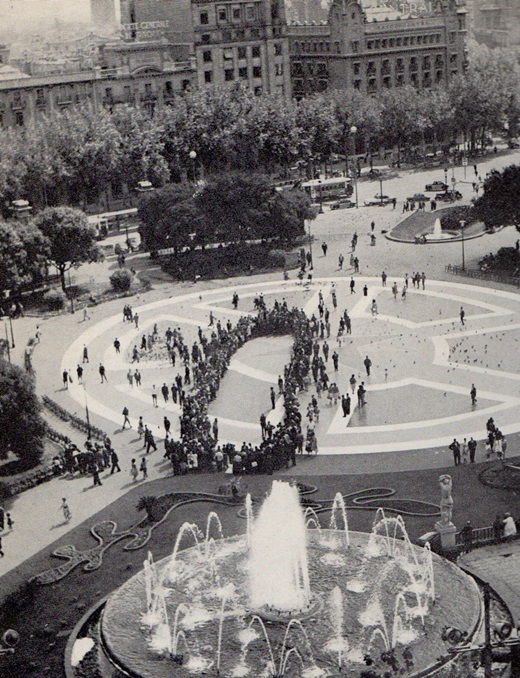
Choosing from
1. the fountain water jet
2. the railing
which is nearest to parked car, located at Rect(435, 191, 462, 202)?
the railing

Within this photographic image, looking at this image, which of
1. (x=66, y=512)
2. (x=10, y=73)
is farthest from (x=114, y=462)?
(x=10, y=73)

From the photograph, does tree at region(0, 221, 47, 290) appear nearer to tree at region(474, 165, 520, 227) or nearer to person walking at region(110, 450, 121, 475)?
person walking at region(110, 450, 121, 475)

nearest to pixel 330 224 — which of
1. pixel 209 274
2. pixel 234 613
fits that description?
pixel 209 274

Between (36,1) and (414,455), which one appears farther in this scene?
(36,1)

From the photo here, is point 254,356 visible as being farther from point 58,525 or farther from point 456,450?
point 58,525

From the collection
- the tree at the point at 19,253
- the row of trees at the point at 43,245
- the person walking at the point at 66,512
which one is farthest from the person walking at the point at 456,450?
the row of trees at the point at 43,245

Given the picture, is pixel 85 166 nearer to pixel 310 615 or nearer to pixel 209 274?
pixel 209 274
